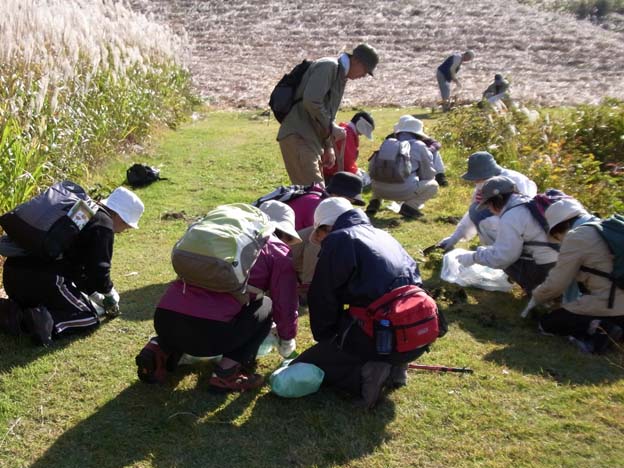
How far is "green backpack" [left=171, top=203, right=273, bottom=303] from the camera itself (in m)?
3.23

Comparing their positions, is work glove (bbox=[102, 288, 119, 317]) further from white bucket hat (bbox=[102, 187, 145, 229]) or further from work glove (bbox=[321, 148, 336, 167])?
work glove (bbox=[321, 148, 336, 167])

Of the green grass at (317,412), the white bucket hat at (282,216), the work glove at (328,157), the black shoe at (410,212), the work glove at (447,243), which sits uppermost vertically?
the white bucket hat at (282,216)

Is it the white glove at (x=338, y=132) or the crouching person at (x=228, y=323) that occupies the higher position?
the white glove at (x=338, y=132)

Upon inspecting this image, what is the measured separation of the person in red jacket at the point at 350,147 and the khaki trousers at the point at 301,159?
43.8 inches

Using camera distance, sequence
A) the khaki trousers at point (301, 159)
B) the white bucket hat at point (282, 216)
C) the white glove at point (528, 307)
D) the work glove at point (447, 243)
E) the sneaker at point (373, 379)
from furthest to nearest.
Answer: the khaki trousers at point (301, 159) → the work glove at point (447, 243) → the white glove at point (528, 307) → the white bucket hat at point (282, 216) → the sneaker at point (373, 379)

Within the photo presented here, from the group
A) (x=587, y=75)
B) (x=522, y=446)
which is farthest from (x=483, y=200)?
(x=587, y=75)

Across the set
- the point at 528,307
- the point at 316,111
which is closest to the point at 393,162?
the point at 316,111

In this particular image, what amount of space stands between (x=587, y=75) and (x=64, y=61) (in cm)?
1832

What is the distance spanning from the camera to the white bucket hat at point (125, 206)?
Answer: 4.22 metres

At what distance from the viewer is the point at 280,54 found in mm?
24453

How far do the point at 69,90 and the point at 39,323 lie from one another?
4.80 m

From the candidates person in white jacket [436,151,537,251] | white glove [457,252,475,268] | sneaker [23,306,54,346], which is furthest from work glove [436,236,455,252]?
sneaker [23,306,54,346]

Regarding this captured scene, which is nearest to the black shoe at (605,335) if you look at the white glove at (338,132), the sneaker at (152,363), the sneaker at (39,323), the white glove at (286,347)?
the white glove at (286,347)

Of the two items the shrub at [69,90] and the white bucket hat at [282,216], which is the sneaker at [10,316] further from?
the white bucket hat at [282,216]
